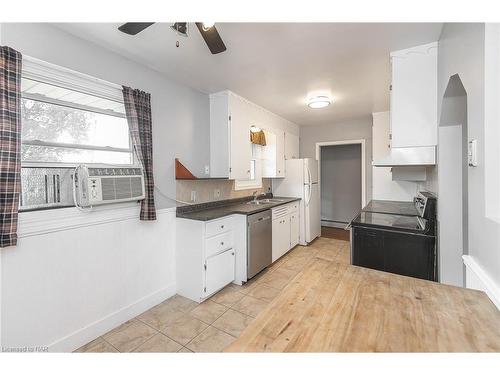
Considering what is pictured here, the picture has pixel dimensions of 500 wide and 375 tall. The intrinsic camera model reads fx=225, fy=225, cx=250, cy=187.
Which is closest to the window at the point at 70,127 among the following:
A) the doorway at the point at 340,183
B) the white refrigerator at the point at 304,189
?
the white refrigerator at the point at 304,189

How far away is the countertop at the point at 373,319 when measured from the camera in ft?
2.06

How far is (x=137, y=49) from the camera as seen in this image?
1971 millimetres

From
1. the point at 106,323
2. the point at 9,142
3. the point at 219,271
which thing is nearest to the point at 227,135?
the point at 219,271

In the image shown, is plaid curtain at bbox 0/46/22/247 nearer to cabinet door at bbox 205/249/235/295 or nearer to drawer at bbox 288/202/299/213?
cabinet door at bbox 205/249/235/295

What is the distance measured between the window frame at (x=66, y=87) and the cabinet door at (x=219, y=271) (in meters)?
1.34

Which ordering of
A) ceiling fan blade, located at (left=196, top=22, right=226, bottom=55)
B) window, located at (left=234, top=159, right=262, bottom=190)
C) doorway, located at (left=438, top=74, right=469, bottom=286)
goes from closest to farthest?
1. ceiling fan blade, located at (left=196, top=22, right=226, bottom=55)
2. doorway, located at (left=438, top=74, right=469, bottom=286)
3. window, located at (left=234, top=159, right=262, bottom=190)

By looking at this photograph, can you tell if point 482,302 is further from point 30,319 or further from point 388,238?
point 30,319

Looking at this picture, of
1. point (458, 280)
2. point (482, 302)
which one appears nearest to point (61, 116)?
point (482, 302)

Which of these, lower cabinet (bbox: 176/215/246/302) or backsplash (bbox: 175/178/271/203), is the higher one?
backsplash (bbox: 175/178/271/203)

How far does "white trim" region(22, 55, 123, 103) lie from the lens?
1549 mm

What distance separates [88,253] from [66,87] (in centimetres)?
132

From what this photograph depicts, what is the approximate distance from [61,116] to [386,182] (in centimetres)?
438

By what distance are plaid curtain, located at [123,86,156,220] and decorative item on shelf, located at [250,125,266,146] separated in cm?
187

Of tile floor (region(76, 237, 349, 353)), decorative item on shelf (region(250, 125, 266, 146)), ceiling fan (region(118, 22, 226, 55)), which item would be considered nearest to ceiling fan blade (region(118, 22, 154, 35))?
ceiling fan (region(118, 22, 226, 55))
